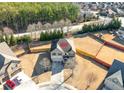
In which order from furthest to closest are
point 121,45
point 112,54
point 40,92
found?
point 121,45 < point 112,54 < point 40,92

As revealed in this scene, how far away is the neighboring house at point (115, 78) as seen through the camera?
1016cm

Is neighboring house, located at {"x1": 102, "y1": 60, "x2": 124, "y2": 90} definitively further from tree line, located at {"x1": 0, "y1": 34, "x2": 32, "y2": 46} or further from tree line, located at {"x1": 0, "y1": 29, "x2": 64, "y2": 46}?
tree line, located at {"x1": 0, "y1": 34, "x2": 32, "y2": 46}

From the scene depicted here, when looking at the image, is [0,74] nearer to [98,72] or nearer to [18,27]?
[98,72]

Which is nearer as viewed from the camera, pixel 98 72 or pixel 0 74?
pixel 0 74

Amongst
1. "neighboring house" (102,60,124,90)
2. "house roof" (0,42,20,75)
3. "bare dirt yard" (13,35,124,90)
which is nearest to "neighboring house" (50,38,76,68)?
"bare dirt yard" (13,35,124,90)

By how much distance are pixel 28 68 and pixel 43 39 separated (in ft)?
11.9

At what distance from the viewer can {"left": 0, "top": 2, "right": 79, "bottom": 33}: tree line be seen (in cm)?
1773

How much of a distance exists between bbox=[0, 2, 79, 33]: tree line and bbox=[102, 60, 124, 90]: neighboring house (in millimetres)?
9343

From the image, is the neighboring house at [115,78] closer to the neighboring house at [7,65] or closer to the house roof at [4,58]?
the neighboring house at [7,65]

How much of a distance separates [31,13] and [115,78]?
10.3 meters

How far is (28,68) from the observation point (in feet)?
39.9

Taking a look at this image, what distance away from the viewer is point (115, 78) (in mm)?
10234

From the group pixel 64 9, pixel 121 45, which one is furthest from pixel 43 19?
pixel 121 45

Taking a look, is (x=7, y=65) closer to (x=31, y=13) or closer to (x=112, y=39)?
(x=31, y=13)
